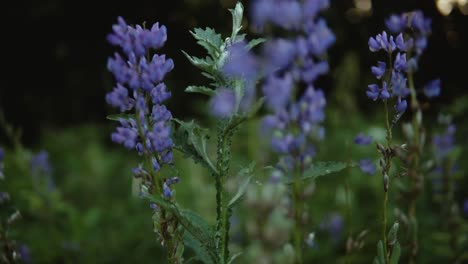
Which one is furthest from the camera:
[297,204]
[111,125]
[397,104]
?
[111,125]


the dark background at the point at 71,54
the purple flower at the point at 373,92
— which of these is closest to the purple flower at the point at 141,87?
the purple flower at the point at 373,92

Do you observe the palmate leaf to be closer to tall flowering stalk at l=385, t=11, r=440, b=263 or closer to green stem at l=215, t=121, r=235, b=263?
green stem at l=215, t=121, r=235, b=263

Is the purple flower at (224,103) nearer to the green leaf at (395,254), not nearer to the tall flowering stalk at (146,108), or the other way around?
the tall flowering stalk at (146,108)

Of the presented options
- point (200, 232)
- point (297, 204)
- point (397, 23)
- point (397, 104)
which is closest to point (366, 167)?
point (397, 104)

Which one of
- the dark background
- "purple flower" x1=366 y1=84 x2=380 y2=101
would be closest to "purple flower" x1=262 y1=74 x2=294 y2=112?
"purple flower" x1=366 y1=84 x2=380 y2=101

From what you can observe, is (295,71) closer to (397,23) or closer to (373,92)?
(373,92)
